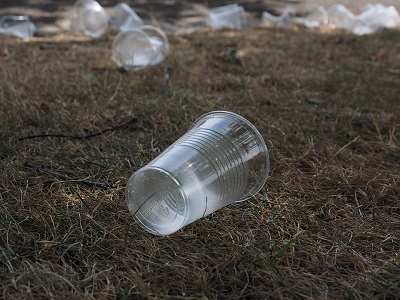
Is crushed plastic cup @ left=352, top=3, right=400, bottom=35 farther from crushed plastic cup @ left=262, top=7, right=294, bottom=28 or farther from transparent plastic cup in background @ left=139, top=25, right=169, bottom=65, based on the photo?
transparent plastic cup in background @ left=139, top=25, right=169, bottom=65

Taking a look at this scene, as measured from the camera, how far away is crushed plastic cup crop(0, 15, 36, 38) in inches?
165

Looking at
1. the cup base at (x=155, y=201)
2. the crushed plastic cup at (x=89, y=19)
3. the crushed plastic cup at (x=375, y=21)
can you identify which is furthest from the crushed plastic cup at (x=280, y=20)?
the cup base at (x=155, y=201)

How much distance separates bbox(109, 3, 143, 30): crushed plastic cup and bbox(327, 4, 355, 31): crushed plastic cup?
227 cm

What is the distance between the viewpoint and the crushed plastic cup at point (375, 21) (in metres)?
5.59

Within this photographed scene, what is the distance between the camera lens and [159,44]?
3.48 m

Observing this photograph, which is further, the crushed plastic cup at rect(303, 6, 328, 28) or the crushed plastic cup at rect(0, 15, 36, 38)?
the crushed plastic cup at rect(303, 6, 328, 28)

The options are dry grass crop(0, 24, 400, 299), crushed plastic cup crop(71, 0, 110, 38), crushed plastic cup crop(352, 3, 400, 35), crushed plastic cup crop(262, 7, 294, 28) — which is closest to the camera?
dry grass crop(0, 24, 400, 299)

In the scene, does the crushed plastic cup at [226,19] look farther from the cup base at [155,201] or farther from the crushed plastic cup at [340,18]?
the cup base at [155,201]

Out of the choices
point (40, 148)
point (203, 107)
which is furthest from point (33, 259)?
point (203, 107)

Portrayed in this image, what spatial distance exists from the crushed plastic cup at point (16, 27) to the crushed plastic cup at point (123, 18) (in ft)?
2.53

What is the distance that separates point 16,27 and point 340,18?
343cm

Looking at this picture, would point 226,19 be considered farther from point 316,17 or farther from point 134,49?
point 134,49

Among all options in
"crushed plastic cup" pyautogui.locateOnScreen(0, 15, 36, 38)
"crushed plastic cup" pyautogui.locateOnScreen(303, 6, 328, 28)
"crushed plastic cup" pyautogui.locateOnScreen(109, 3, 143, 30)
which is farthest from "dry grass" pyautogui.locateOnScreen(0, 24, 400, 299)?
"crushed plastic cup" pyautogui.locateOnScreen(303, 6, 328, 28)

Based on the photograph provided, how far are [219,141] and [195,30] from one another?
3665 millimetres
